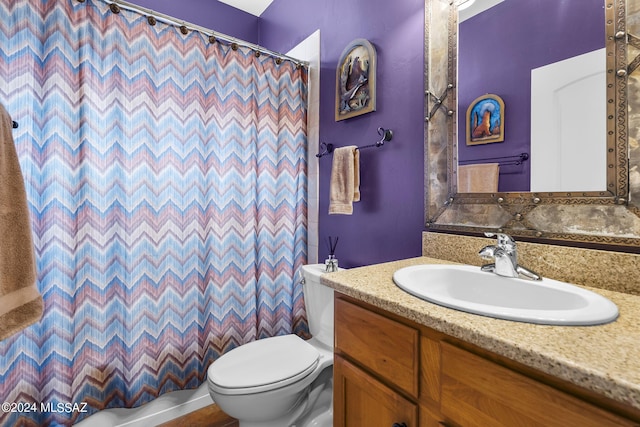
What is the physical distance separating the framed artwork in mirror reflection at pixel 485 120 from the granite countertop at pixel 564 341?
60 cm

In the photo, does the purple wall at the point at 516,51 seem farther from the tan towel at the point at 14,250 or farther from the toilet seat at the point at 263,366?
the tan towel at the point at 14,250

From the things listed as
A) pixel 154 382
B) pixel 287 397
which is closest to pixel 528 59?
pixel 287 397

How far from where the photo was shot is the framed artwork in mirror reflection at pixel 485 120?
3.65ft

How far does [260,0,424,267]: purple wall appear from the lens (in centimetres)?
140

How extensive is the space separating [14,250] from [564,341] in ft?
5.44

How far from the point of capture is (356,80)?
1663 mm

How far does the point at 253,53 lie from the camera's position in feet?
5.94

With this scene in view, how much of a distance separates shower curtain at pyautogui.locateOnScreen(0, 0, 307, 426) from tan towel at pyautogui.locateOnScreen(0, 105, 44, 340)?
0.47 ft

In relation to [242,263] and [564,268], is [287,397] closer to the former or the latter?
[242,263]

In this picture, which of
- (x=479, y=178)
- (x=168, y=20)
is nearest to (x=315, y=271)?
(x=479, y=178)

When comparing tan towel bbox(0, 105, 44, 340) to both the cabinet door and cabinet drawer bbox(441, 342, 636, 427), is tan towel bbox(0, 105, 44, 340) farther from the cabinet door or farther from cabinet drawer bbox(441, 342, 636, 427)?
cabinet drawer bbox(441, 342, 636, 427)

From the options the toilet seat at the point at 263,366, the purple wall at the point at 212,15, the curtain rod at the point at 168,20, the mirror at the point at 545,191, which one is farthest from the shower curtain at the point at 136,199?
the mirror at the point at 545,191

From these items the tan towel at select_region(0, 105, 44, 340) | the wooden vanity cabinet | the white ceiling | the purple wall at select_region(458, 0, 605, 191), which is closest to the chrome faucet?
the purple wall at select_region(458, 0, 605, 191)

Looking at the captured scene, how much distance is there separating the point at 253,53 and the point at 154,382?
5.98ft
